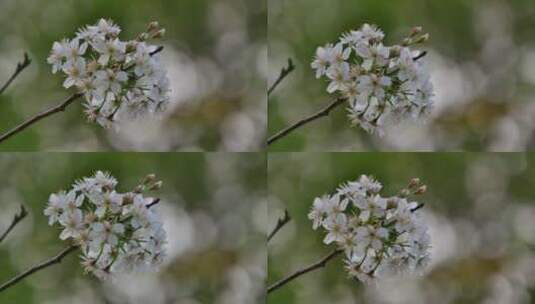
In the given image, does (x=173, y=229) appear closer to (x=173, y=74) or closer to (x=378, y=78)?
(x=173, y=74)

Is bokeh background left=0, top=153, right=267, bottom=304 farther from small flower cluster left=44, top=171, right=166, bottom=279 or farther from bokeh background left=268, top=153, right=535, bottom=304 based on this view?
small flower cluster left=44, top=171, right=166, bottom=279

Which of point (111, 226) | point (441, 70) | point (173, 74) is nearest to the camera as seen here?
point (111, 226)

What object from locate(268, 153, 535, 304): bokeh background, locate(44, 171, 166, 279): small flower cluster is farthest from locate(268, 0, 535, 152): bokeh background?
locate(44, 171, 166, 279): small flower cluster

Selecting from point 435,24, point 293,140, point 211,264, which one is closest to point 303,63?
point 293,140

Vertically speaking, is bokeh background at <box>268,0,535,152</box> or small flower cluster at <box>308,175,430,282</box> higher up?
bokeh background at <box>268,0,535,152</box>

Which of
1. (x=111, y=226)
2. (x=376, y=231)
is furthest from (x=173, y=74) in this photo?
(x=376, y=231)
